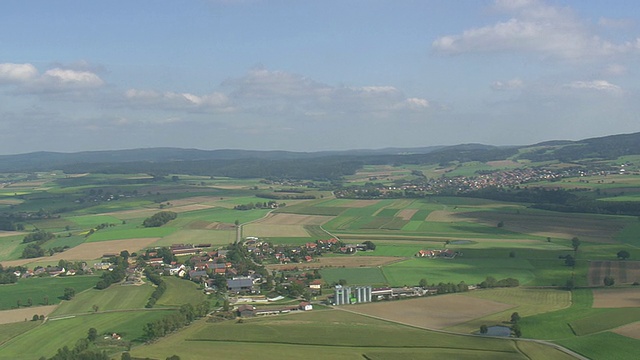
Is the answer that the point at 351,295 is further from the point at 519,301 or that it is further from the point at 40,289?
the point at 40,289

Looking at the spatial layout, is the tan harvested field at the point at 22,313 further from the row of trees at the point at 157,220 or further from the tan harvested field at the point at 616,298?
the row of trees at the point at 157,220

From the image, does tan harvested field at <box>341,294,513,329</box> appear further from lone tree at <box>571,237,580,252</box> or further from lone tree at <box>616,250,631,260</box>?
lone tree at <box>571,237,580,252</box>

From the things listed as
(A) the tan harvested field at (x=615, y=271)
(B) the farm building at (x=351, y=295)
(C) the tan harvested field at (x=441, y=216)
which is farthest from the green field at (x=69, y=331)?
(C) the tan harvested field at (x=441, y=216)

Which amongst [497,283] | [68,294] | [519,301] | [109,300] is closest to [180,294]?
[109,300]

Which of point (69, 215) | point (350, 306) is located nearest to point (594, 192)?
point (350, 306)

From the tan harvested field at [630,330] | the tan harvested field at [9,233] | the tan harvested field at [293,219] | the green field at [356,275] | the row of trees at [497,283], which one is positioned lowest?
the green field at [356,275]

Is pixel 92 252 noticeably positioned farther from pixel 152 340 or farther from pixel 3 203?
pixel 3 203

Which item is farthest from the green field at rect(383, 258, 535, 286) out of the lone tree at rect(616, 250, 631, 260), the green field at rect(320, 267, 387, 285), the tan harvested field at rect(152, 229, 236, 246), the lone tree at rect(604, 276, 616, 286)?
the tan harvested field at rect(152, 229, 236, 246)
